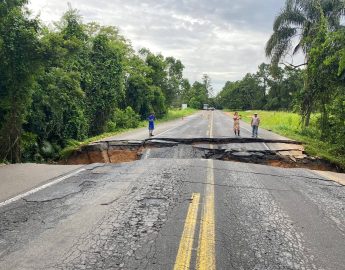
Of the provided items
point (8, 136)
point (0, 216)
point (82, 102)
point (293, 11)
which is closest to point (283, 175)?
point (0, 216)

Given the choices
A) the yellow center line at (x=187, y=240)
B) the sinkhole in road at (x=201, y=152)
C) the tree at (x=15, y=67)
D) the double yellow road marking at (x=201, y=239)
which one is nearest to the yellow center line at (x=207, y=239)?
the double yellow road marking at (x=201, y=239)

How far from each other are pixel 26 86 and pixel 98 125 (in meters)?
14.5

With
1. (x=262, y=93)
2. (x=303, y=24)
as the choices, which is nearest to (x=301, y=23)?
(x=303, y=24)

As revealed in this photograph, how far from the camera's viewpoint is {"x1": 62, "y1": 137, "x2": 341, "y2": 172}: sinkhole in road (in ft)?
41.0

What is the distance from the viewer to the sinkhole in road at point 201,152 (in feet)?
41.0

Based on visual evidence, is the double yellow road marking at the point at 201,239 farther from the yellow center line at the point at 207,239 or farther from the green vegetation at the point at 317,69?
the green vegetation at the point at 317,69

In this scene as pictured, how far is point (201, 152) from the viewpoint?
13.3 m

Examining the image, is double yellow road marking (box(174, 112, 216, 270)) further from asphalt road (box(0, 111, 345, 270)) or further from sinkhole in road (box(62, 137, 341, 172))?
sinkhole in road (box(62, 137, 341, 172))

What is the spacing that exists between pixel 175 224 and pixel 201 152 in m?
8.45

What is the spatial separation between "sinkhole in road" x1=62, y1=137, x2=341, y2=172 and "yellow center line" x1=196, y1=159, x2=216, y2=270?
6.43 meters

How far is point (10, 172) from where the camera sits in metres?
8.51

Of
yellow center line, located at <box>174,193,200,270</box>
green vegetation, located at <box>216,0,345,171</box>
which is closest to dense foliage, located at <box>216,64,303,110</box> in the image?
green vegetation, located at <box>216,0,345,171</box>

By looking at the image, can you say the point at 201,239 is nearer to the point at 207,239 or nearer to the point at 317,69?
the point at 207,239

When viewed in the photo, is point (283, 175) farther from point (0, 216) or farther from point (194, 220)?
point (0, 216)
